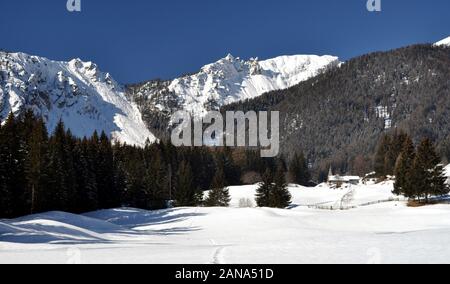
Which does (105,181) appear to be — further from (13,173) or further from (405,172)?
(405,172)

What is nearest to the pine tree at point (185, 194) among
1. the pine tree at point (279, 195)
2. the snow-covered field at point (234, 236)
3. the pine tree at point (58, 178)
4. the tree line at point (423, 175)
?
the pine tree at point (279, 195)

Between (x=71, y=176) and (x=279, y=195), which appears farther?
(x=279, y=195)

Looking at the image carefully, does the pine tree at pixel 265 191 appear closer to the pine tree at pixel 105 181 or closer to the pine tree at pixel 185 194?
the pine tree at pixel 185 194

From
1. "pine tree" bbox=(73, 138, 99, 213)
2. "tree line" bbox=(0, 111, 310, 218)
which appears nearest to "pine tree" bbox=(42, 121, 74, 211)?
"tree line" bbox=(0, 111, 310, 218)

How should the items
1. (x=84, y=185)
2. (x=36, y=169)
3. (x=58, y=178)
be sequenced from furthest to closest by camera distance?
1. (x=84, y=185)
2. (x=58, y=178)
3. (x=36, y=169)

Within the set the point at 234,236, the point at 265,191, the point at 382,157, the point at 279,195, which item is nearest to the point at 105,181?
the point at 265,191

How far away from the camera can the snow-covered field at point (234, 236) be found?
1938 centimetres

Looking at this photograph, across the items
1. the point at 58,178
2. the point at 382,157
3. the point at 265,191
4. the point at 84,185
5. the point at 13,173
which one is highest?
the point at 382,157

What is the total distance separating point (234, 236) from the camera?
38.1 m

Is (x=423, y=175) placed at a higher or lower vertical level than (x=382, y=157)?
lower

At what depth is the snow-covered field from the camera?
1938cm

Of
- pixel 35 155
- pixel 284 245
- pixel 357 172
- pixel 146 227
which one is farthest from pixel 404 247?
pixel 357 172
